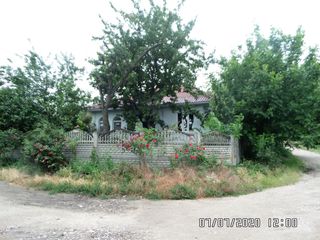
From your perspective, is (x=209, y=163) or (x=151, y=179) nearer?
(x=151, y=179)

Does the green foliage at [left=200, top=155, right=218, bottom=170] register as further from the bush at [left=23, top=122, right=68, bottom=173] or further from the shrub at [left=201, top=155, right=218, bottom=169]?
the bush at [left=23, top=122, right=68, bottom=173]

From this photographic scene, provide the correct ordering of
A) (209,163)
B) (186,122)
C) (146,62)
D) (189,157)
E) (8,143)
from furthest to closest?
(186,122), (146,62), (8,143), (189,157), (209,163)

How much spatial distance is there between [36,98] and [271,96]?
394 inches

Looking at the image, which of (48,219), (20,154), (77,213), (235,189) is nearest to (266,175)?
(235,189)

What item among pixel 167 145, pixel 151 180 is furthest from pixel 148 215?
pixel 167 145

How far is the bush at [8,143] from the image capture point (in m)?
13.2

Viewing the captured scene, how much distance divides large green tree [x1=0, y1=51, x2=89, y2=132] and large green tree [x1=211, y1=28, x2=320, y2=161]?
21.5ft

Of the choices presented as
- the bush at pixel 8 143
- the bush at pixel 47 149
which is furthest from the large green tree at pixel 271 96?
the bush at pixel 8 143

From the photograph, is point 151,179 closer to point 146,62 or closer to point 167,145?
point 167,145

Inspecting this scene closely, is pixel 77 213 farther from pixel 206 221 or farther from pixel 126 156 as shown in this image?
pixel 126 156

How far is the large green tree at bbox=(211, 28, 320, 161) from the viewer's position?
1215cm

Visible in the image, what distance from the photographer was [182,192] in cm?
877

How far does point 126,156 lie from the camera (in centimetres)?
1137

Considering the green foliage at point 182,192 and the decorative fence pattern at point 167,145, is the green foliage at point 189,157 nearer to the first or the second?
the decorative fence pattern at point 167,145
